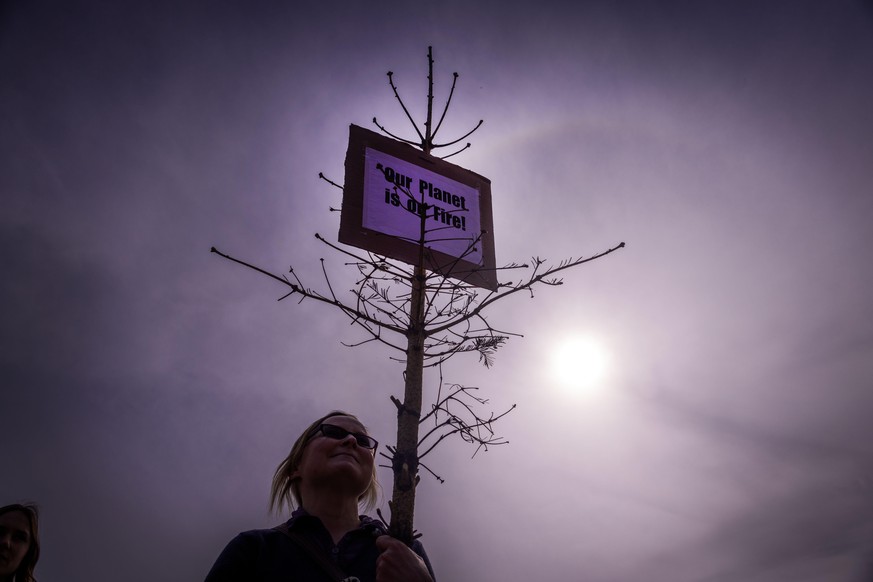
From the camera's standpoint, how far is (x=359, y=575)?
112 inches

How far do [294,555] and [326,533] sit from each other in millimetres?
233

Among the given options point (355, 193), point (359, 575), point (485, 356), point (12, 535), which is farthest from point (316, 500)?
point (12, 535)

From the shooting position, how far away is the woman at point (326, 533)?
8.81 ft

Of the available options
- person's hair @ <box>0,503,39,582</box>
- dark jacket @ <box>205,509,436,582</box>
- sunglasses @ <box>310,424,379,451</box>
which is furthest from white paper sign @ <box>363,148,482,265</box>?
person's hair @ <box>0,503,39,582</box>

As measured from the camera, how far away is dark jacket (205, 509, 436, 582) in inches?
108

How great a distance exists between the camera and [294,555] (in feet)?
9.37

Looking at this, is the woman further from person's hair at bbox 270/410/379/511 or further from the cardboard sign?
the cardboard sign

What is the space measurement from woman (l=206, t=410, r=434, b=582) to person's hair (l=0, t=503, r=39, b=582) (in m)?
2.87

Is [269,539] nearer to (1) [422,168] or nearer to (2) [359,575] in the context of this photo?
(2) [359,575]

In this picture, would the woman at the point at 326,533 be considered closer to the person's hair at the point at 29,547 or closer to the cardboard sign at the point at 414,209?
the cardboard sign at the point at 414,209

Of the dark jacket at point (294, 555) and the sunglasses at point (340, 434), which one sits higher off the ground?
the sunglasses at point (340, 434)

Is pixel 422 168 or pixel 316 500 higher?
pixel 422 168

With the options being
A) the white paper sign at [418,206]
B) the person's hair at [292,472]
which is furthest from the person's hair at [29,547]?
the white paper sign at [418,206]

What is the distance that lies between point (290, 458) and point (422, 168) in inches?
103
